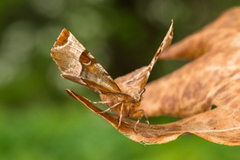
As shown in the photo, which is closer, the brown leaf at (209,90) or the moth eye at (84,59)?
the brown leaf at (209,90)

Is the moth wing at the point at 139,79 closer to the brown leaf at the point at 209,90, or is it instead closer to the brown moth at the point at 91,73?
the brown moth at the point at 91,73

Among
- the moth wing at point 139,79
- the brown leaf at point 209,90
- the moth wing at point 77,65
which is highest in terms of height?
the moth wing at point 77,65

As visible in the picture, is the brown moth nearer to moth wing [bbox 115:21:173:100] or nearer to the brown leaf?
moth wing [bbox 115:21:173:100]

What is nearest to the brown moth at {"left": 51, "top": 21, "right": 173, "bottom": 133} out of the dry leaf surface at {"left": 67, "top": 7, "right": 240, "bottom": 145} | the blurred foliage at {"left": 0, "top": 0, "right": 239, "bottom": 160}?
the dry leaf surface at {"left": 67, "top": 7, "right": 240, "bottom": 145}

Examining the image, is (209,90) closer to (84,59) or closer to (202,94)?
(202,94)

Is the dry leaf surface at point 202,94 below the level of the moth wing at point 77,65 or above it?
below

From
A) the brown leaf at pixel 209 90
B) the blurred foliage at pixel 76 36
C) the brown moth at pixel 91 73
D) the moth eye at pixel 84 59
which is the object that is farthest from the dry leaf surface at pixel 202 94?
the blurred foliage at pixel 76 36
